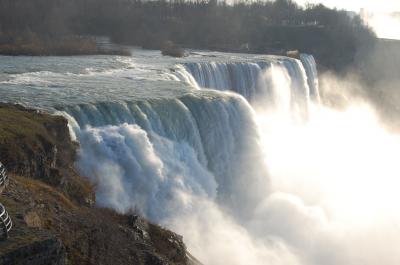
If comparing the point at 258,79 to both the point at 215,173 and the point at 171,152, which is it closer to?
the point at 215,173

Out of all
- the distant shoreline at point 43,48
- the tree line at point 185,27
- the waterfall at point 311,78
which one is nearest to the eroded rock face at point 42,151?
the distant shoreline at point 43,48

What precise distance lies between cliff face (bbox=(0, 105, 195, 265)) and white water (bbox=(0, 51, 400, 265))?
1.22 meters

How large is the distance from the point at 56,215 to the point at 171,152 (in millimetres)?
6459

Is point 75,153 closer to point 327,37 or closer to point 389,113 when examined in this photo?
point 389,113

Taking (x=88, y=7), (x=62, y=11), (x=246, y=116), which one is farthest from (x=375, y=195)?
(x=88, y=7)

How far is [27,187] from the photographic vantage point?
28.0 feet

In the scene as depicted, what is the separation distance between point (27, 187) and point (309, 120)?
24463mm

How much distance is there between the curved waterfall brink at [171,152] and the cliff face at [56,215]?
99 cm

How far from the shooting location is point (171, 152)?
46.7 feet

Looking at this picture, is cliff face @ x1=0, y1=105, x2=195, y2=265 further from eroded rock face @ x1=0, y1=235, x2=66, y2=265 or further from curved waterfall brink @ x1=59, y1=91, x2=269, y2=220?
curved waterfall brink @ x1=59, y1=91, x2=269, y2=220

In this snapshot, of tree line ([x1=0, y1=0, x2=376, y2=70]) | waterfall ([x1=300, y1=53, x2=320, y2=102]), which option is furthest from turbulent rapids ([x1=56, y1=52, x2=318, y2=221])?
tree line ([x1=0, y1=0, x2=376, y2=70])

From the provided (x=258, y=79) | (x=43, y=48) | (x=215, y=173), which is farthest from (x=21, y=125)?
(x=43, y=48)

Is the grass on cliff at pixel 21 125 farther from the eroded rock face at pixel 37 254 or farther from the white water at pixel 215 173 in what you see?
the eroded rock face at pixel 37 254

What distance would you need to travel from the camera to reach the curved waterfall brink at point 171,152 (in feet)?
40.7
